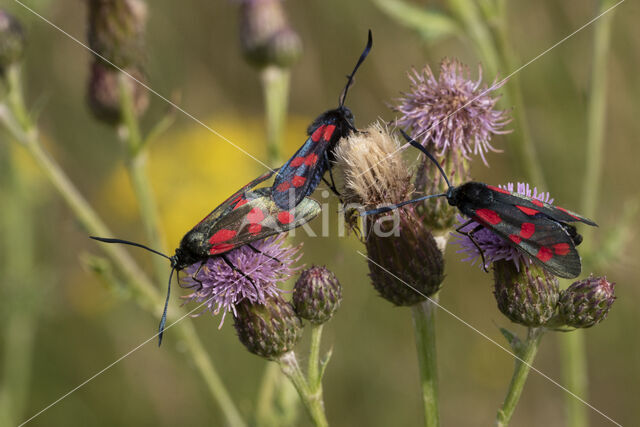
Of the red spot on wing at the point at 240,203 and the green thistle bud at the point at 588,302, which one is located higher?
the red spot on wing at the point at 240,203

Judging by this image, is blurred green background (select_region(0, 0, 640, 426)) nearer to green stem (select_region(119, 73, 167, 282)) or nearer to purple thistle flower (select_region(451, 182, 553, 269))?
green stem (select_region(119, 73, 167, 282))

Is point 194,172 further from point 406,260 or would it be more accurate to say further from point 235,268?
point 406,260

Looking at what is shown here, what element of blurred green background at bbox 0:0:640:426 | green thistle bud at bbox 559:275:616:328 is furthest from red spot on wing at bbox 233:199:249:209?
blurred green background at bbox 0:0:640:426

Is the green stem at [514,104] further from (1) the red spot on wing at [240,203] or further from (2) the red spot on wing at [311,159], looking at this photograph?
(1) the red spot on wing at [240,203]

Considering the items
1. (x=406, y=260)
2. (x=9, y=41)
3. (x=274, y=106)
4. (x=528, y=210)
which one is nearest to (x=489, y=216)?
(x=528, y=210)

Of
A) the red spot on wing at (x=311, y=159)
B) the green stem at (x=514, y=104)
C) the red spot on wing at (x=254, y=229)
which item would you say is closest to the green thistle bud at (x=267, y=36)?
the green stem at (x=514, y=104)
